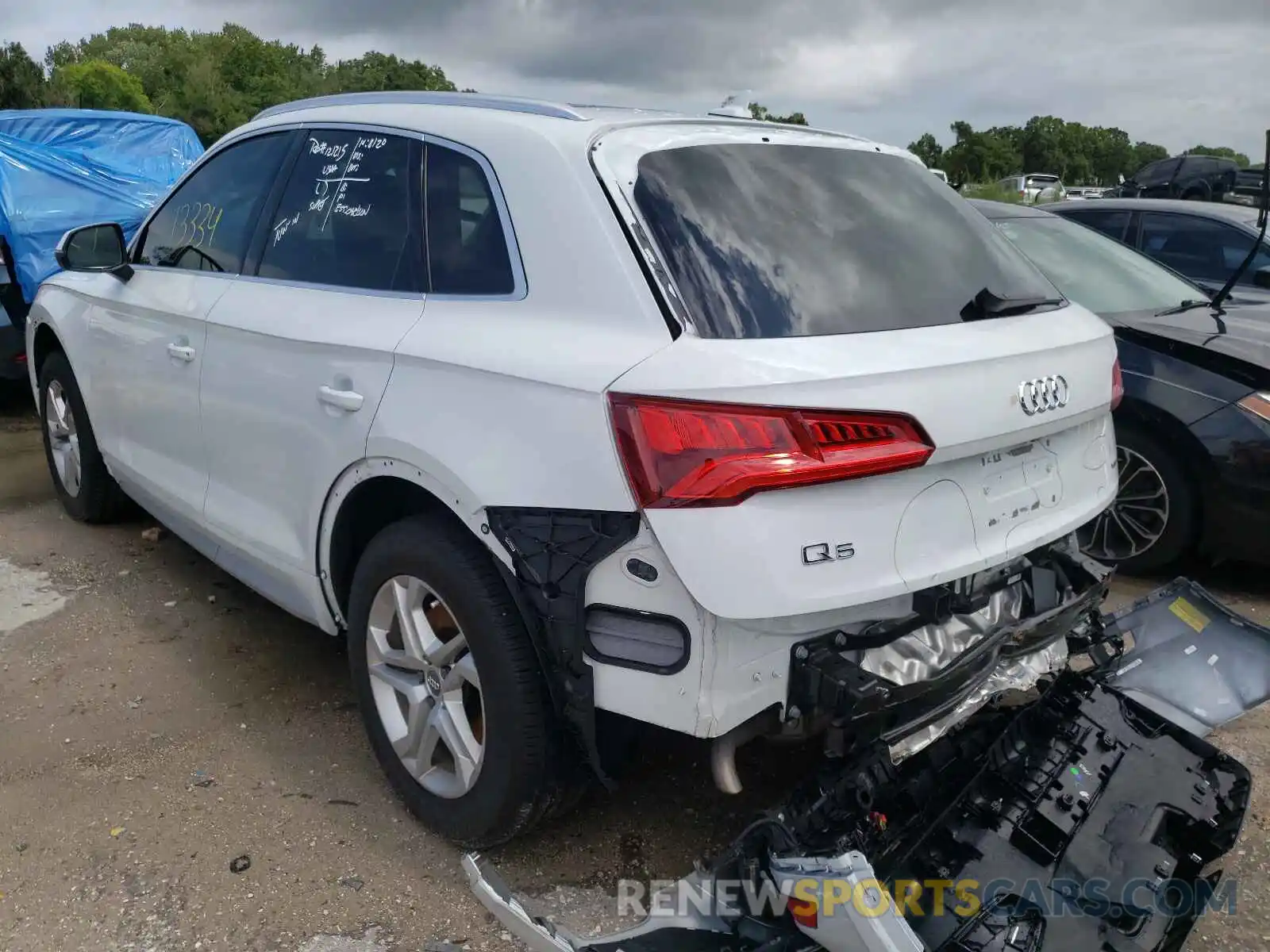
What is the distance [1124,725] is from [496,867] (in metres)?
1.65

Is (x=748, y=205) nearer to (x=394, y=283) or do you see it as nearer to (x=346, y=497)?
(x=394, y=283)

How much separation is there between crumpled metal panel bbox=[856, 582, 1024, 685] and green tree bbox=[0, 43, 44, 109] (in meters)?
38.8

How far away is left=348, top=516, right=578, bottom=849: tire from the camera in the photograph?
2361 mm

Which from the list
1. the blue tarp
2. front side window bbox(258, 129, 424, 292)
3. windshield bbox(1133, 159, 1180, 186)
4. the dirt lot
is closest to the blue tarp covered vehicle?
the blue tarp

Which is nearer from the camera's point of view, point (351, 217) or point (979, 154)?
point (351, 217)

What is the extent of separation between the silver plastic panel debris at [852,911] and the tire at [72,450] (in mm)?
3928

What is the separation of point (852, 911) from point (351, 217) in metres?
2.24

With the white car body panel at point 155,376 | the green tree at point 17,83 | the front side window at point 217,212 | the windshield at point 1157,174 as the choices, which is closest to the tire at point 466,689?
the white car body panel at point 155,376

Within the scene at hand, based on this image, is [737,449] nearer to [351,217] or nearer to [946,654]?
[946,654]

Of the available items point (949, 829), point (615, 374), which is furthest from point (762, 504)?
point (949, 829)

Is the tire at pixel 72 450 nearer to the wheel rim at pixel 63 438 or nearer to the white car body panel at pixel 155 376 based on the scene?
the wheel rim at pixel 63 438

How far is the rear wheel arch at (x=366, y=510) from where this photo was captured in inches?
96.6

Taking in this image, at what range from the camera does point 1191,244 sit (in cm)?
669

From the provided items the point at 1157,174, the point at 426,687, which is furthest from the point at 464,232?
the point at 1157,174
